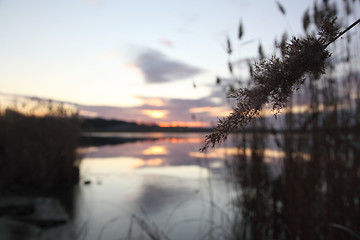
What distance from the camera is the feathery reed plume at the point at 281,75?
555 millimetres

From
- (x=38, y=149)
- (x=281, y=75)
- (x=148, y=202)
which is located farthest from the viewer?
(x=38, y=149)

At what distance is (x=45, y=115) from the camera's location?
751 centimetres

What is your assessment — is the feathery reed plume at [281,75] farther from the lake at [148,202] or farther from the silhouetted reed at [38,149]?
the silhouetted reed at [38,149]

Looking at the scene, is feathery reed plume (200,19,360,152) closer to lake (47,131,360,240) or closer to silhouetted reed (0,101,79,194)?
lake (47,131,360,240)

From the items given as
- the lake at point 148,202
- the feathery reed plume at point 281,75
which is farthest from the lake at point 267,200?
the feathery reed plume at point 281,75

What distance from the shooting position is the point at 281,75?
57 cm

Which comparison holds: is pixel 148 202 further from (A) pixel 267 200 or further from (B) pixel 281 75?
Result: (B) pixel 281 75

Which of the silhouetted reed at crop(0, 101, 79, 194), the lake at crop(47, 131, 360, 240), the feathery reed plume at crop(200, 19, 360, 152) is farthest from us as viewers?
the silhouetted reed at crop(0, 101, 79, 194)

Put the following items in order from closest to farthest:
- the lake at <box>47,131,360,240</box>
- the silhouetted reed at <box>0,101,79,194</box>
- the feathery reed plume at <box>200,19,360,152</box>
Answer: the feathery reed plume at <box>200,19,360,152</box>
the lake at <box>47,131,360,240</box>
the silhouetted reed at <box>0,101,79,194</box>

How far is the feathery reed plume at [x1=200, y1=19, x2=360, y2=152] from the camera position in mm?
555

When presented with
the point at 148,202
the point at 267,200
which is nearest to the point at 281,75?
the point at 267,200

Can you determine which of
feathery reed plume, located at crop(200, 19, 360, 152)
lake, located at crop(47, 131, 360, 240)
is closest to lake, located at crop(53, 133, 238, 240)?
lake, located at crop(47, 131, 360, 240)

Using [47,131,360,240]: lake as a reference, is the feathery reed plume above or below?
above

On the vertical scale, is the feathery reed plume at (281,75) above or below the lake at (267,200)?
above
